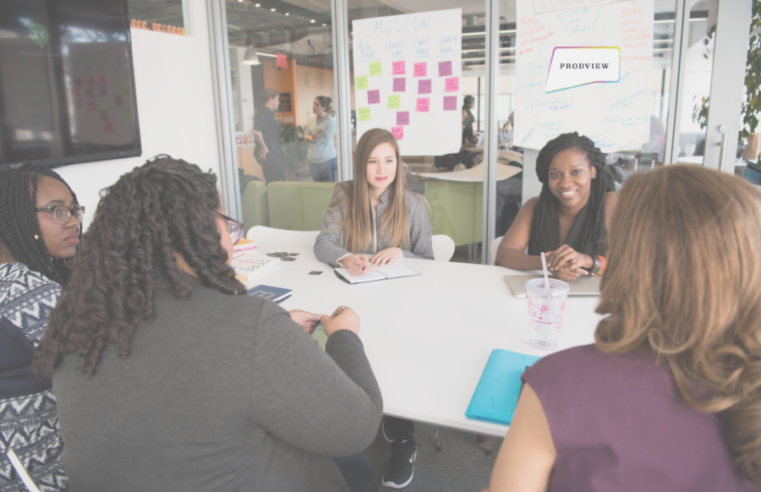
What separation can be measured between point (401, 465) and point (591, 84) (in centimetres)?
249

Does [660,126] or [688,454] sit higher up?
[660,126]

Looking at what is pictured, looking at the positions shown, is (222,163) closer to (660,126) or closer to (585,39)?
(585,39)

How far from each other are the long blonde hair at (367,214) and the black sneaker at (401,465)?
93 cm

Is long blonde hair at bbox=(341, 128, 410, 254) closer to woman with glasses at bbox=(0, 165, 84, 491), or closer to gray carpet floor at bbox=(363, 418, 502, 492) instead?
gray carpet floor at bbox=(363, 418, 502, 492)

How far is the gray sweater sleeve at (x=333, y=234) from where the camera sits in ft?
7.44

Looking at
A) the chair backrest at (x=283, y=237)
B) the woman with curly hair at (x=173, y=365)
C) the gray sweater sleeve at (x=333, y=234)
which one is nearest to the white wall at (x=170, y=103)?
the chair backrest at (x=283, y=237)

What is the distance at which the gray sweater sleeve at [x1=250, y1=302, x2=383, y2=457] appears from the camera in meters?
0.82

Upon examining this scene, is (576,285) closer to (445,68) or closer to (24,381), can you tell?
(24,381)

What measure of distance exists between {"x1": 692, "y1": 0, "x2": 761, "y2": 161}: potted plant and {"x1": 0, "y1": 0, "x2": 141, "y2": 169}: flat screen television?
3629 millimetres

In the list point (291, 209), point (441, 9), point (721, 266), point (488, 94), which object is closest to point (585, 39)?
point (488, 94)

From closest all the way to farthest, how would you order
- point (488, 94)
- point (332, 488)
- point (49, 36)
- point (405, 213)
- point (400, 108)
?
point (332, 488) < point (405, 213) < point (49, 36) < point (488, 94) < point (400, 108)

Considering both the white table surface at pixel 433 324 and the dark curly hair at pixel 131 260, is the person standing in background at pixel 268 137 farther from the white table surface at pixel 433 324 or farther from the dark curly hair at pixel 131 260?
the dark curly hair at pixel 131 260

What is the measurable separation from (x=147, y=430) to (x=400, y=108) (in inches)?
125

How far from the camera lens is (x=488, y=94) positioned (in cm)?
338
